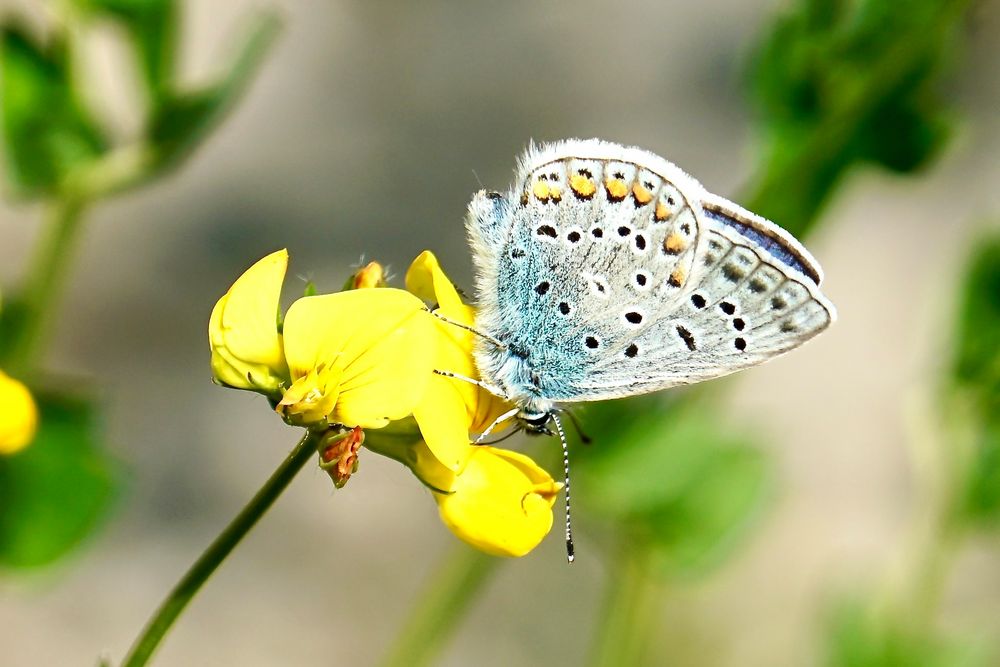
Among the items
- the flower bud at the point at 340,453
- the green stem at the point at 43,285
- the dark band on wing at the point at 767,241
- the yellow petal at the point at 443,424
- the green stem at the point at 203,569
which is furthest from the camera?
the green stem at the point at 43,285

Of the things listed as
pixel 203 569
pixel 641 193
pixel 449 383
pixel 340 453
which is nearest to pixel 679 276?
pixel 641 193

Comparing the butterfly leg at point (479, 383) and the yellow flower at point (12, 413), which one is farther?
the butterfly leg at point (479, 383)

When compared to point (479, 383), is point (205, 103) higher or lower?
higher

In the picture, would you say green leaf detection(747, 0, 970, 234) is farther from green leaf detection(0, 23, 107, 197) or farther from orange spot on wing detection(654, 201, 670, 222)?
green leaf detection(0, 23, 107, 197)

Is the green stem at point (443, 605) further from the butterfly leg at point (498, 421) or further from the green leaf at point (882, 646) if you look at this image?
the green leaf at point (882, 646)

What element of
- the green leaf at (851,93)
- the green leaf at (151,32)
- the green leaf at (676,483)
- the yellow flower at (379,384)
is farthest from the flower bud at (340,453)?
the green leaf at (676,483)

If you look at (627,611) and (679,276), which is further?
(627,611)

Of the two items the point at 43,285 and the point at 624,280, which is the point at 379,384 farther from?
the point at 43,285
